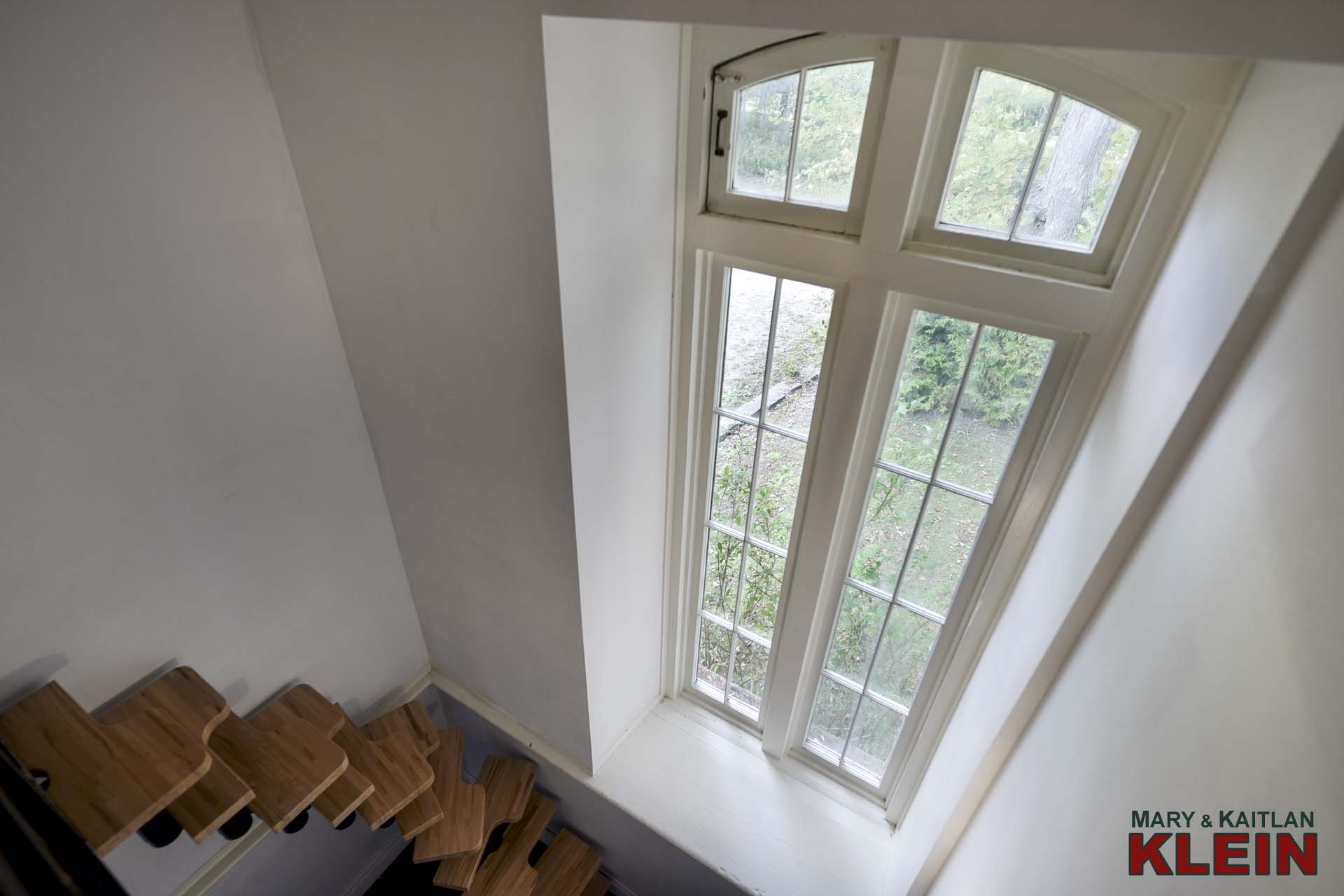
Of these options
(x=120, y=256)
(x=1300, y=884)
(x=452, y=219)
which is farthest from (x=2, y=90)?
(x=1300, y=884)

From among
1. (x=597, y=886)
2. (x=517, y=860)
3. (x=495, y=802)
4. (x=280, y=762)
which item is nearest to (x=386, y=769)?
(x=280, y=762)

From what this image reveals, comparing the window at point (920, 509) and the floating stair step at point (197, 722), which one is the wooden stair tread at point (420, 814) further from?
the window at point (920, 509)

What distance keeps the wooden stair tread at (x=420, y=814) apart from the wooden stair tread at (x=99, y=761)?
64 centimetres

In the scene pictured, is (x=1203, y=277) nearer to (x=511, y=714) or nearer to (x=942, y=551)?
(x=942, y=551)

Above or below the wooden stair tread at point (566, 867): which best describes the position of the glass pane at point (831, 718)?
above

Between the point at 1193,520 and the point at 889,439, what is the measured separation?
717 millimetres

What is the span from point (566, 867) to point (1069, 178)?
2.30 m

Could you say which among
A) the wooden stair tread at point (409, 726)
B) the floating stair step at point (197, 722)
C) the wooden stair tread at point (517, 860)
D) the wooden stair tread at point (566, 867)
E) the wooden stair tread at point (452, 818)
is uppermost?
the floating stair step at point (197, 722)

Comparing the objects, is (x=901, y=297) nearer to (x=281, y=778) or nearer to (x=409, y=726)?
(x=281, y=778)

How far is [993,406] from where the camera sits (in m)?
1.29

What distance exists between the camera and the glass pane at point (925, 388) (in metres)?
1.28

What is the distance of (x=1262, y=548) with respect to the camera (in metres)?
0.58

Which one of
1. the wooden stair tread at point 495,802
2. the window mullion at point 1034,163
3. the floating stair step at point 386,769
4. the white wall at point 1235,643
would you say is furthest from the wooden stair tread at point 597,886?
the window mullion at point 1034,163

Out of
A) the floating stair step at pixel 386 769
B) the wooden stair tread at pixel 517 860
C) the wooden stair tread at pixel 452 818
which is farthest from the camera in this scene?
the wooden stair tread at pixel 517 860
